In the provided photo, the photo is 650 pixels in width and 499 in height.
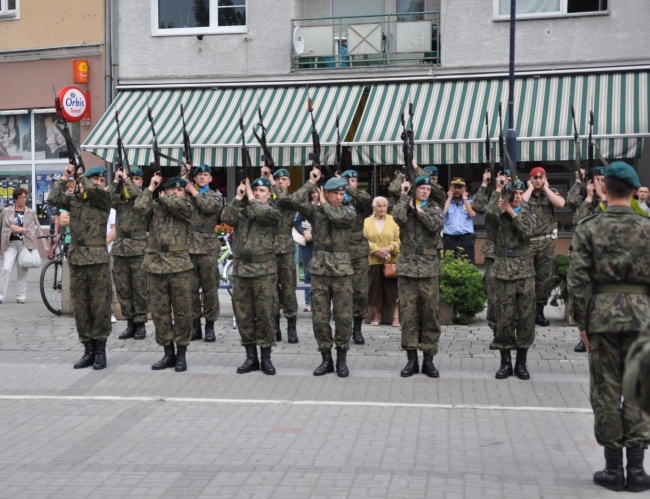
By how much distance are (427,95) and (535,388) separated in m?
11.1

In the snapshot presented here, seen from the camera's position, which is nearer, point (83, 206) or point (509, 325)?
point (509, 325)

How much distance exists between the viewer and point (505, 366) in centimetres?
981

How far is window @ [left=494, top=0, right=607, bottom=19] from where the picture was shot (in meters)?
19.4

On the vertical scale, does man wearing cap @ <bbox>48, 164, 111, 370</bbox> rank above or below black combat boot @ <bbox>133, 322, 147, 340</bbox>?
above

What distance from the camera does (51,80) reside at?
840 inches

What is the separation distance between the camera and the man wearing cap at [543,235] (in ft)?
40.7

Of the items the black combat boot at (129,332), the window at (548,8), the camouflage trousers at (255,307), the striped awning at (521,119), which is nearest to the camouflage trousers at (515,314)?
the camouflage trousers at (255,307)

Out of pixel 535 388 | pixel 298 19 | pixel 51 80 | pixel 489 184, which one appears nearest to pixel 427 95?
pixel 298 19

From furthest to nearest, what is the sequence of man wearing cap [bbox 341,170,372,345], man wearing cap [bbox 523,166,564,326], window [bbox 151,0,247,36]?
window [bbox 151,0,247,36] < man wearing cap [bbox 523,166,564,326] < man wearing cap [bbox 341,170,372,345]

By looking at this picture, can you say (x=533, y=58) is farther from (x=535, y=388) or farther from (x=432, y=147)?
(x=535, y=388)

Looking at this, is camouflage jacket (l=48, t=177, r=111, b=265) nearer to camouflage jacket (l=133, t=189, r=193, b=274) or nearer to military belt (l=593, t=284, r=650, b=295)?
camouflage jacket (l=133, t=189, r=193, b=274)

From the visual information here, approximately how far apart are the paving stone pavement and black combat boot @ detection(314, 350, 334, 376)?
13 centimetres

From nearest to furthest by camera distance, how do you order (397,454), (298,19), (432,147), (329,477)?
(329,477), (397,454), (432,147), (298,19)

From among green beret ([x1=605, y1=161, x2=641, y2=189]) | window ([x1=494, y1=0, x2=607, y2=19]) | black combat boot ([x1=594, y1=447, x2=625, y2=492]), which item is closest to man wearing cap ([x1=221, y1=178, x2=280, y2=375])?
green beret ([x1=605, y1=161, x2=641, y2=189])
